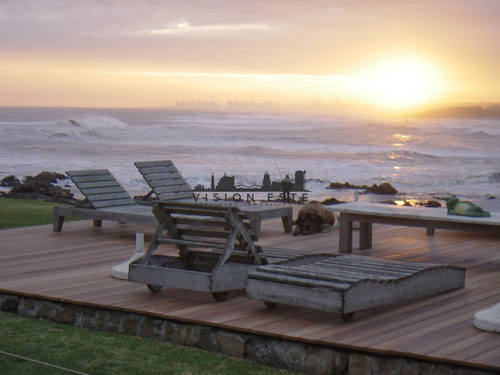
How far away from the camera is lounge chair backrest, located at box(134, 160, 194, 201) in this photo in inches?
327

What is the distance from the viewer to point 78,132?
4972 cm

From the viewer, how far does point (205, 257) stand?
5.16 m

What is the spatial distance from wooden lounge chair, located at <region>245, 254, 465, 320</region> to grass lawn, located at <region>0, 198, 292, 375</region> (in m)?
0.48

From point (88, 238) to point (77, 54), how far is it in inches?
1534

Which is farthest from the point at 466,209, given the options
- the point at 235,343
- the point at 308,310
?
the point at 235,343

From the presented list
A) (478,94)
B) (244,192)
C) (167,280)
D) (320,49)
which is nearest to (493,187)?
(244,192)

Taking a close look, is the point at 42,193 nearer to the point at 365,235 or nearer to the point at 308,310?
the point at 365,235

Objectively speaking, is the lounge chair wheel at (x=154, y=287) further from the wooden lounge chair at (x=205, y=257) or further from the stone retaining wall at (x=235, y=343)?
the stone retaining wall at (x=235, y=343)

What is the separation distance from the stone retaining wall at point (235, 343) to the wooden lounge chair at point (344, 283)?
13.7 inches

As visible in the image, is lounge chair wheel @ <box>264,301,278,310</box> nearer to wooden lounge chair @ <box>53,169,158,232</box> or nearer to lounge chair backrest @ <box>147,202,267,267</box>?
lounge chair backrest @ <box>147,202,267,267</box>

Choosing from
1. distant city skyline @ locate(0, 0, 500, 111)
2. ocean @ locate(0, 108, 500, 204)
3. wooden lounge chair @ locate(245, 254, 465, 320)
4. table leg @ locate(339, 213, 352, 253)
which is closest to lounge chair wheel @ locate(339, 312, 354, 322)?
wooden lounge chair @ locate(245, 254, 465, 320)

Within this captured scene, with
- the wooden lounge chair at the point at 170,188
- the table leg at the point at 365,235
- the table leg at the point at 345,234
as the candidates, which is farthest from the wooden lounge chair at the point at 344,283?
the wooden lounge chair at the point at 170,188

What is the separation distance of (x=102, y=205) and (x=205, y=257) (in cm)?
300

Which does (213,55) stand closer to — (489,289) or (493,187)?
(493,187)
